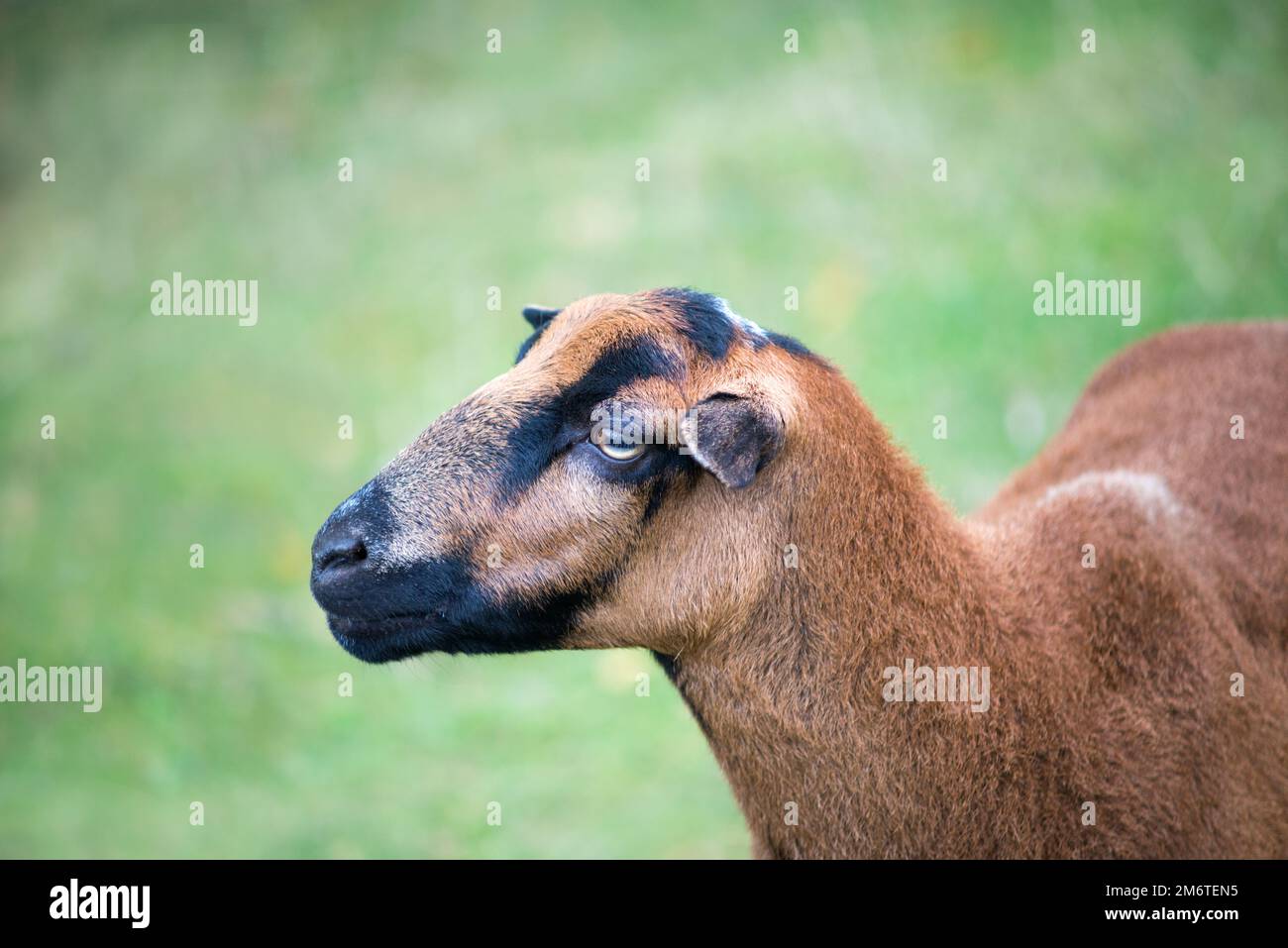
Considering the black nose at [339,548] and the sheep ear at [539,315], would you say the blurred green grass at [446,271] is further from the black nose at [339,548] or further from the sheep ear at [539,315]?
the black nose at [339,548]

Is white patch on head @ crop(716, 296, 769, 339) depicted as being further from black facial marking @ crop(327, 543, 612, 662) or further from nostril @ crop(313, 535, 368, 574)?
nostril @ crop(313, 535, 368, 574)

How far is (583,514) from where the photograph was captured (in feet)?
15.0

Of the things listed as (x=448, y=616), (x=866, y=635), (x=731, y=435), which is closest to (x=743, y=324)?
(x=731, y=435)

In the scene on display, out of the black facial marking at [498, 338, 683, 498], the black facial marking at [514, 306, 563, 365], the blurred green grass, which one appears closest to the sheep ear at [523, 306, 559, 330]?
the black facial marking at [514, 306, 563, 365]

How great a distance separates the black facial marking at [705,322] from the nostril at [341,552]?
1454mm

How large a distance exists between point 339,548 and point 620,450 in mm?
1107

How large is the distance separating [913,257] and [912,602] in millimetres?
10255

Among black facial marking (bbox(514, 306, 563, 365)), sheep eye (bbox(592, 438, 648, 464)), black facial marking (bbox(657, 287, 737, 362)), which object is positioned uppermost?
black facial marking (bbox(514, 306, 563, 365))

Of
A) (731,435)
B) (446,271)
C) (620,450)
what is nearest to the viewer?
(731,435)

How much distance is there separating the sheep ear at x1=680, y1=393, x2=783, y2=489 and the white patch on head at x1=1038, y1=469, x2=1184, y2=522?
6.35ft

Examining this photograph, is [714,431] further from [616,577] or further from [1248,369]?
[1248,369]

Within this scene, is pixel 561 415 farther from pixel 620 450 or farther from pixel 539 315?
pixel 539 315

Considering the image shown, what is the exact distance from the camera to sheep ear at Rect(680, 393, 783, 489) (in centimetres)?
431
